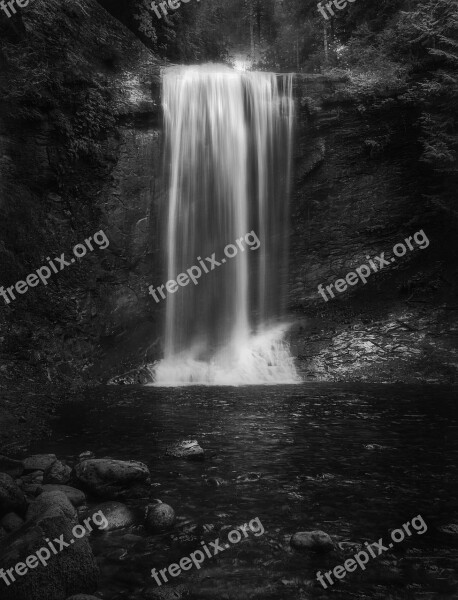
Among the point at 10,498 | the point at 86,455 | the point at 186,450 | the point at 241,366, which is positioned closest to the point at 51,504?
the point at 10,498

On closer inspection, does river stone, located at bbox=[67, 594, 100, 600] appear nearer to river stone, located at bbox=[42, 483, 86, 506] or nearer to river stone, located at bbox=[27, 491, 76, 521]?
river stone, located at bbox=[27, 491, 76, 521]

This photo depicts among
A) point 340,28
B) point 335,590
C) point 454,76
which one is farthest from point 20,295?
point 340,28

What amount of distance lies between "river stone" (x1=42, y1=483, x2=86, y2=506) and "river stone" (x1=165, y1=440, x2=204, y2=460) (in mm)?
1563

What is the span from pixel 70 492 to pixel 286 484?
2344 mm

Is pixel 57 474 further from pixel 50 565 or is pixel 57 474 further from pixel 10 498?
pixel 50 565

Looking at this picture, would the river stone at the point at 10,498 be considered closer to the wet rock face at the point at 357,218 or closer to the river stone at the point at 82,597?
the river stone at the point at 82,597

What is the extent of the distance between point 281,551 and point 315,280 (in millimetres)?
13119

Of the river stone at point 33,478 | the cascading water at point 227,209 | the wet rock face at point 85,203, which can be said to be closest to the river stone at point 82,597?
the river stone at point 33,478

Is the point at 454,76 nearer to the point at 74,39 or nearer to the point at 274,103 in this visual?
the point at 274,103

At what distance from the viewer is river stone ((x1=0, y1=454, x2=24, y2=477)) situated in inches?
218

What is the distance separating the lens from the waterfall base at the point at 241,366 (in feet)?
44.9

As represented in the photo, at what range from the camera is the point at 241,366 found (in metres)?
14.6

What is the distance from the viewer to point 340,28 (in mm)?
23656

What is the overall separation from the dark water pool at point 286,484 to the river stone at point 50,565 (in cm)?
22
